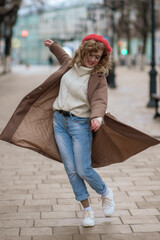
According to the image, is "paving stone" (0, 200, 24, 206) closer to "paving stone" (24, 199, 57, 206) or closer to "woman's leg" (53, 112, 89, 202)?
"paving stone" (24, 199, 57, 206)

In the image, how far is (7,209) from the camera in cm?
464

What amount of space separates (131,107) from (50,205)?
9.55 meters

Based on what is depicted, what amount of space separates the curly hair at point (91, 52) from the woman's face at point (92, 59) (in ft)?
0.07

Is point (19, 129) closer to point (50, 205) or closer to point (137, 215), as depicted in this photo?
point (50, 205)

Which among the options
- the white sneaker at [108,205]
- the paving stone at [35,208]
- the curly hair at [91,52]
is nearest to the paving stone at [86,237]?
the white sneaker at [108,205]

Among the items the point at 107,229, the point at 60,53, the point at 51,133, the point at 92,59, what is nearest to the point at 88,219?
the point at 107,229

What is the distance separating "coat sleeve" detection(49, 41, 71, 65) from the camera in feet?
14.0

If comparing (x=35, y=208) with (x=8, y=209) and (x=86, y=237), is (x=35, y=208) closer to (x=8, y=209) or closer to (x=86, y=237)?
(x=8, y=209)

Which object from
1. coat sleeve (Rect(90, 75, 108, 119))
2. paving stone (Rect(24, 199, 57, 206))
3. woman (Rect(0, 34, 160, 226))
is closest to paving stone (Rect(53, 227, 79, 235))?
woman (Rect(0, 34, 160, 226))

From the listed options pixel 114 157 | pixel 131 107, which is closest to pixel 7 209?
pixel 114 157

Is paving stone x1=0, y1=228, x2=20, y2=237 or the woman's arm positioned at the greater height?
the woman's arm

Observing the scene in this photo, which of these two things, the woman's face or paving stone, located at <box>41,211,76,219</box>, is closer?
the woman's face

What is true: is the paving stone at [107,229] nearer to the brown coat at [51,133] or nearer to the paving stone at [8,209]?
the brown coat at [51,133]

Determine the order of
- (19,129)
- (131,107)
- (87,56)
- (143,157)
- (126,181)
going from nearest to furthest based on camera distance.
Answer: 1. (87,56)
2. (19,129)
3. (126,181)
4. (143,157)
5. (131,107)
